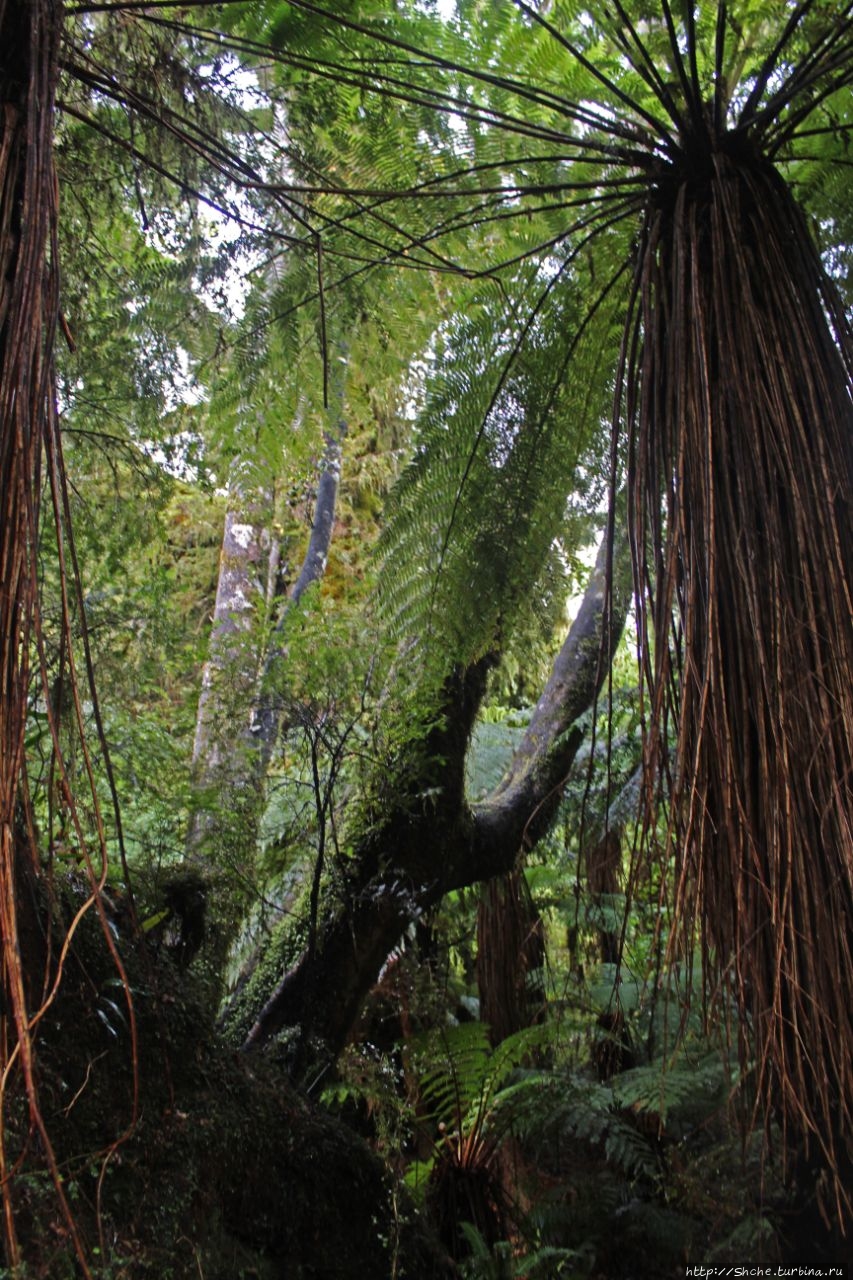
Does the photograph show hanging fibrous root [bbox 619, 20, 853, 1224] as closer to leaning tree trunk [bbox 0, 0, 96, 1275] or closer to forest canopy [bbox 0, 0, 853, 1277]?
forest canopy [bbox 0, 0, 853, 1277]

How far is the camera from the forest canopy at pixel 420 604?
3.53 ft

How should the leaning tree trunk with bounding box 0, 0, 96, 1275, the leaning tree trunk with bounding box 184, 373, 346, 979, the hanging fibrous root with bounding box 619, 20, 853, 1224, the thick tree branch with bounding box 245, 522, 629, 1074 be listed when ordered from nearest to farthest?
the leaning tree trunk with bounding box 0, 0, 96, 1275 < the hanging fibrous root with bounding box 619, 20, 853, 1224 < the leaning tree trunk with bounding box 184, 373, 346, 979 < the thick tree branch with bounding box 245, 522, 629, 1074

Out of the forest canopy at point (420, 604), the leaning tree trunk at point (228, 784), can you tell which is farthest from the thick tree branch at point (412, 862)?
the leaning tree trunk at point (228, 784)

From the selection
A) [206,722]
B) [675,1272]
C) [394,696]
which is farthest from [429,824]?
[675,1272]

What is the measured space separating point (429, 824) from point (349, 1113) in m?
1.55

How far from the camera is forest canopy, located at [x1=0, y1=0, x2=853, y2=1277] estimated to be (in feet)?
3.53

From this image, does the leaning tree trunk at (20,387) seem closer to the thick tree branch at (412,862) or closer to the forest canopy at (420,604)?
the forest canopy at (420,604)

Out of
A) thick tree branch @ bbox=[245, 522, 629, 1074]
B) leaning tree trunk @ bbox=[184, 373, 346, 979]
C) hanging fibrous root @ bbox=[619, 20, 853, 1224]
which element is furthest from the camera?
thick tree branch @ bbox=[245, 522, 629, 1074]

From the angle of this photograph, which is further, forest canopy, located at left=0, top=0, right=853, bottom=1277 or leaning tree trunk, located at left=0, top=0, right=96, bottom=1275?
forest canopy, located at left=0, top=0, right=853, bottom=1277

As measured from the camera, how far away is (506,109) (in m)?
1.84

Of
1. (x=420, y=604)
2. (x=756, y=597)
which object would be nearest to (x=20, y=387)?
(x=756, y=597)

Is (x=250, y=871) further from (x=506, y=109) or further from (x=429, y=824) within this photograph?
(x=506, y=109)

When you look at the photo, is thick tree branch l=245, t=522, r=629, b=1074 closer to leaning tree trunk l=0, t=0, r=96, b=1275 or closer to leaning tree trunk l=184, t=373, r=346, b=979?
leaning tree trunk l=184, t=373, r=346, b=979

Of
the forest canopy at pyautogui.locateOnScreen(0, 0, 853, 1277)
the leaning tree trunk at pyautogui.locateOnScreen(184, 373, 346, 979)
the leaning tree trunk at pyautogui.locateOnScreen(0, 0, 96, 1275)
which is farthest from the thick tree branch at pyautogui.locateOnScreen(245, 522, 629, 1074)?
the leaning tree trunk at pyautogui.locateOnScreen(0, 0, 96, 1275)
